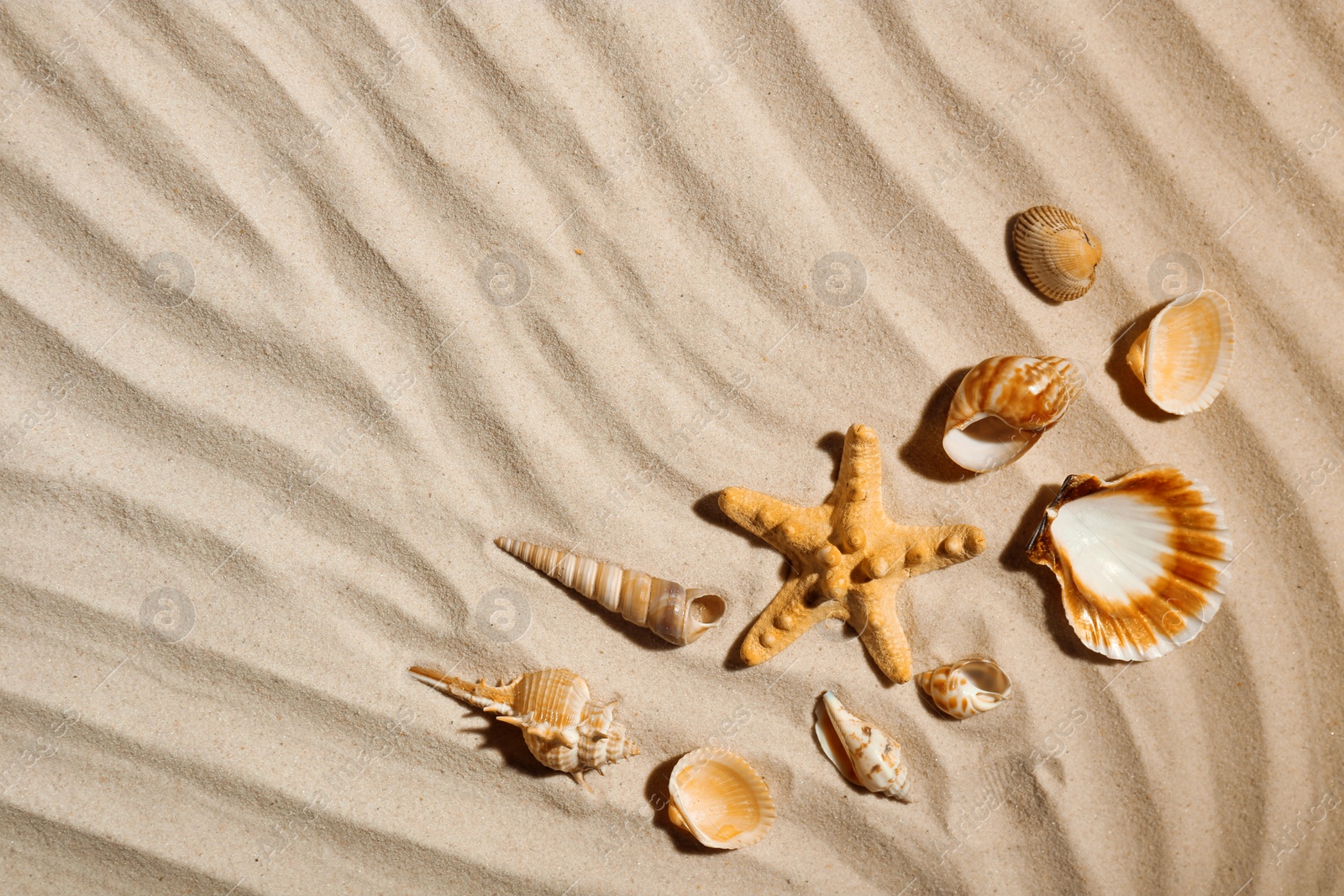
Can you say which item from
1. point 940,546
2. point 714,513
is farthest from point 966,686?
point 714,513

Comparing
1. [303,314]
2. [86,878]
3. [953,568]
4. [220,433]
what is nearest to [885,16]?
[953,568]

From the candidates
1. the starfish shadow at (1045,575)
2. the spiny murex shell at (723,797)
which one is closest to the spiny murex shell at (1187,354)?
the starfish shadow at (1045,575)

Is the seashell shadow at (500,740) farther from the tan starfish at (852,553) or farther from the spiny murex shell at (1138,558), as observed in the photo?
the spiny murex shell at (1138,558)

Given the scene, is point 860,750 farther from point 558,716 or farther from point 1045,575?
point 558,716

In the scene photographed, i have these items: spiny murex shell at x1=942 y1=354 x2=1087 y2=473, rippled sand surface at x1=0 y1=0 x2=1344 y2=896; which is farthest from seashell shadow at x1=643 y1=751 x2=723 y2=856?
spiny murex shell at x1=942 y1=354 x2=1087 y2=473

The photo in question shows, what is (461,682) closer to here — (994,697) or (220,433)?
(220,433)

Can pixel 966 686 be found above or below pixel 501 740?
above
